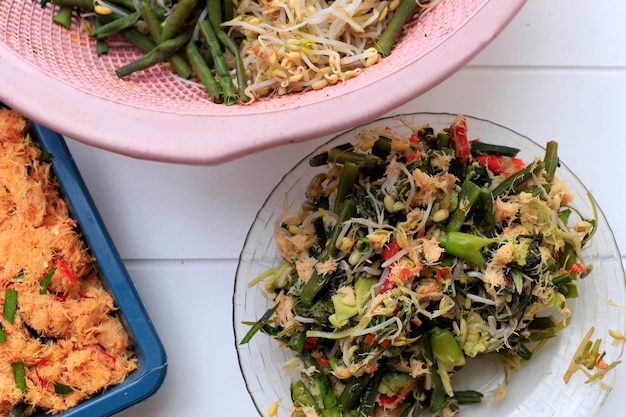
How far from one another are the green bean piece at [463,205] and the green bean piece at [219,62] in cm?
43

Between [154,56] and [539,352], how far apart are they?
0.94 meters

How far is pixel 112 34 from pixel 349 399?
82 cm

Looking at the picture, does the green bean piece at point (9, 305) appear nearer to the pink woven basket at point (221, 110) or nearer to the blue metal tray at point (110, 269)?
the blue metal tray at point (110, 269)

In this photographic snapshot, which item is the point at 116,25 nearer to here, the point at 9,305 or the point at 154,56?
the point at 154,56

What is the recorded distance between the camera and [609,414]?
1.30 m

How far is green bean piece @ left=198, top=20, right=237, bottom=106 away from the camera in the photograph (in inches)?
43.4

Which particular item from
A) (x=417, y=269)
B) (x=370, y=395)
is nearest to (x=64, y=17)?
(x=417, y=269)

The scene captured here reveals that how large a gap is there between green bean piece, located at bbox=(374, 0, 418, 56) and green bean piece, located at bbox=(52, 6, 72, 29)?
59cm

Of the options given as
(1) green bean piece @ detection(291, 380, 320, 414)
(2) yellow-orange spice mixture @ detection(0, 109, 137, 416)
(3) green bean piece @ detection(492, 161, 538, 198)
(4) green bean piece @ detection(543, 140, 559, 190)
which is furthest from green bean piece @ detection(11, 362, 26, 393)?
(4) green bean piece @ detection(543, 140, 559, 190)

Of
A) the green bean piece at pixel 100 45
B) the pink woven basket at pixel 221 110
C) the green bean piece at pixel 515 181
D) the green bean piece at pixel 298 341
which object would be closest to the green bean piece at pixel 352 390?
the green bean piece at pixel 298 341

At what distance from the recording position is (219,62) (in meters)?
1.14

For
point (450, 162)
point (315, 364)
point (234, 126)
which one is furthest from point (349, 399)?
point (234, 126)

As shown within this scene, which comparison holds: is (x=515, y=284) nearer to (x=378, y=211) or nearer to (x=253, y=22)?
(x=378, y=211)

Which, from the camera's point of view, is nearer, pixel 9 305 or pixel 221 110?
pixel 221 110
